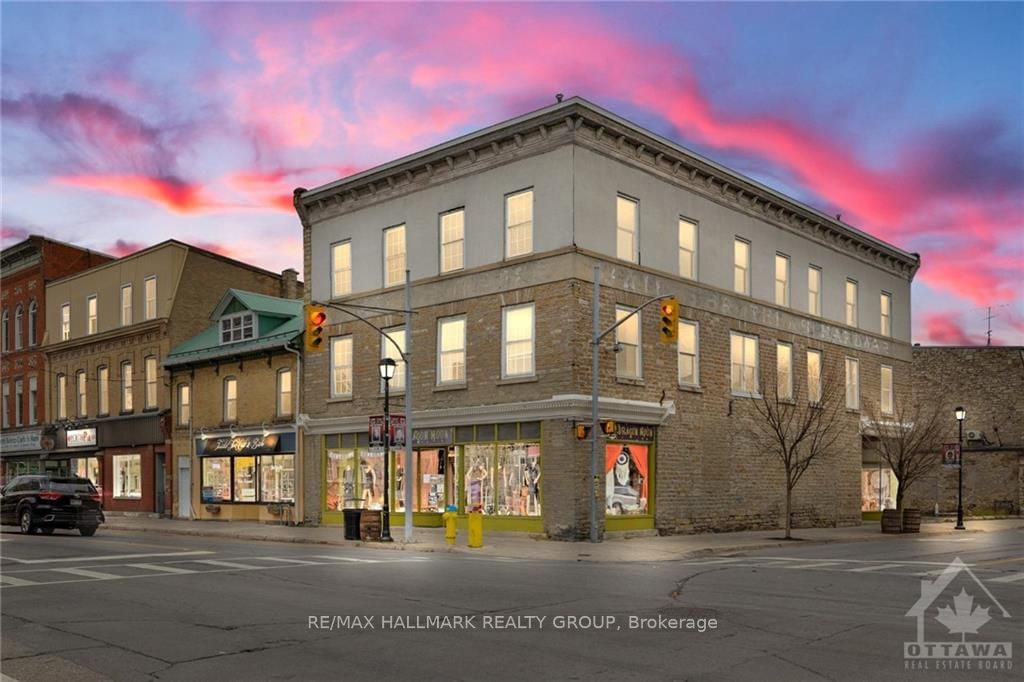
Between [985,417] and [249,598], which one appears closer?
[249,598]

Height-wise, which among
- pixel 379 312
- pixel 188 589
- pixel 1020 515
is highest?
pixel 379 312

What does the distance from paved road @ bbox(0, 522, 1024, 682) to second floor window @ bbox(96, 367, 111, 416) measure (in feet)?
94.1

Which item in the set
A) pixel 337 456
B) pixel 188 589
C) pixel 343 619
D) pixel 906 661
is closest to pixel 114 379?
pixel 337 456

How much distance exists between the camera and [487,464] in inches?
1184

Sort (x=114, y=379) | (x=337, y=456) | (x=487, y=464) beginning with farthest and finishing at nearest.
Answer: (x=114, y=379), (x=337, y=456), (x=487, y=464)

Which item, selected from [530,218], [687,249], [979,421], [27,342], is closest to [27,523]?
[530,218]

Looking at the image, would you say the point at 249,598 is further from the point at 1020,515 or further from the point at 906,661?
the point at 1020,515

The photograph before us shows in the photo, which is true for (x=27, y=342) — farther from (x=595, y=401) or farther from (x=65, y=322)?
(x=595, y=401)

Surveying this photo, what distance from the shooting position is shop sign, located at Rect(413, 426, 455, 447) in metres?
31.0

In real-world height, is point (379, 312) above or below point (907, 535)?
above

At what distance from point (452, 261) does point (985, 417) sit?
36.8 metres

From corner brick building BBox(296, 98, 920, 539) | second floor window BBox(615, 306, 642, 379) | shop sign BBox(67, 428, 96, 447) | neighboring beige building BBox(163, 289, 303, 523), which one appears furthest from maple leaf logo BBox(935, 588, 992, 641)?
shop sign BBox(67, 428, 96, 447)

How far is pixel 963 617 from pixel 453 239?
21.9 metres

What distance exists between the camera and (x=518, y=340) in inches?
1154
